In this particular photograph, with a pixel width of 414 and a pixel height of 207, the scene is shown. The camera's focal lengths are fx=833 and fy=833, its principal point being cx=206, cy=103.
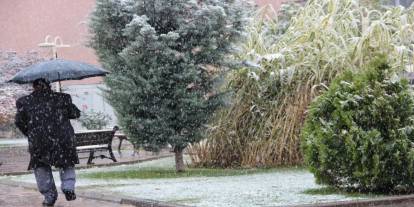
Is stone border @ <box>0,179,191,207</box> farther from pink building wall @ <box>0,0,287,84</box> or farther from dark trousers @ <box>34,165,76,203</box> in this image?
pink building wall @ <box>0,0,287,84</box>

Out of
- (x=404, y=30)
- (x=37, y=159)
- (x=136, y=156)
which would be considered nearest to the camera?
(x=37, y=159)

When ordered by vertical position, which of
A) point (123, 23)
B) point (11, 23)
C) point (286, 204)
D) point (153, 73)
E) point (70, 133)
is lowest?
point (286, 204)

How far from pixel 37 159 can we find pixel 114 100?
477cm

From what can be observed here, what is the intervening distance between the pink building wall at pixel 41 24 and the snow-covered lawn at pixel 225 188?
86.6 feet

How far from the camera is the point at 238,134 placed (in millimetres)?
16078

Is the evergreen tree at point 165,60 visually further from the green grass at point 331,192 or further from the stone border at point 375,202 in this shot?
the stone border at point 375,202

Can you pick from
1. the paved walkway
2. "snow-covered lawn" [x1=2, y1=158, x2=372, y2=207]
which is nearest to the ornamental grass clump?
"snow-covered lawn" [x1=2, y1=158, x2=372, y2=207]

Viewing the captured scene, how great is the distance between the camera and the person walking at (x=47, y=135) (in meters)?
10.3

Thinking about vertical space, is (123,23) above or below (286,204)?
above

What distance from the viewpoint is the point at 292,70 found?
15422mm

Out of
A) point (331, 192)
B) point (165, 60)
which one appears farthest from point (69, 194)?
point (165, 60)

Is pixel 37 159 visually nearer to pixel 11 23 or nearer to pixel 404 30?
pixel 404 30

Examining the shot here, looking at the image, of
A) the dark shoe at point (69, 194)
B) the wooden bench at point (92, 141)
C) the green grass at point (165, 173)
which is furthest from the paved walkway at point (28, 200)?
the wooden bench at point (92, 141)

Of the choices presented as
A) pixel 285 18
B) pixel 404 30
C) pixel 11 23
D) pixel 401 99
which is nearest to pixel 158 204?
pixel 401 99
